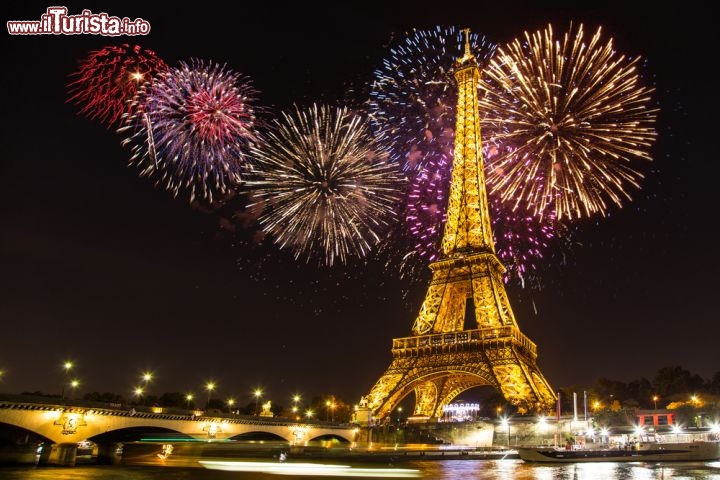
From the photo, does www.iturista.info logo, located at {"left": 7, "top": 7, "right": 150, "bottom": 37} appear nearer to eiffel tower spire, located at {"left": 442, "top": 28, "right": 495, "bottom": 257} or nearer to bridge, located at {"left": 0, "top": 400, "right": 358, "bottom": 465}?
bridge, located at {"left": 0, "top": 400, "right": 358, "bottom": 465}

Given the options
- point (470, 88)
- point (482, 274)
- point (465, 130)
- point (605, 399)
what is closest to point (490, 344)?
point (482, 274)

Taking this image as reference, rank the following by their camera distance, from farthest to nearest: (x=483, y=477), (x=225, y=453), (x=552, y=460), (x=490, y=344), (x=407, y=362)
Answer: (x=407, y=362)
(x=490, y=344)
(x=225, y=453)
(x=552, y=460)
(x=483, y=477)

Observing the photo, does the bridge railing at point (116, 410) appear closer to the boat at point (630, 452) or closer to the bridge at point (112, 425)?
the bridge at point (112, 425)

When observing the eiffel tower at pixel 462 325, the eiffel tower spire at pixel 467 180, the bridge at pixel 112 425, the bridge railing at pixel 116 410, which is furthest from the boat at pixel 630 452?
the eiffel tower spire at pixel 467 180

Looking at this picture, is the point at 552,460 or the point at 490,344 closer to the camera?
the point at 552,460

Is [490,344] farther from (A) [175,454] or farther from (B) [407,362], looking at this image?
(A) [175,454]

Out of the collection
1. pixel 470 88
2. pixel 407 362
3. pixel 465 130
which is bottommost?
pixel 407 362
